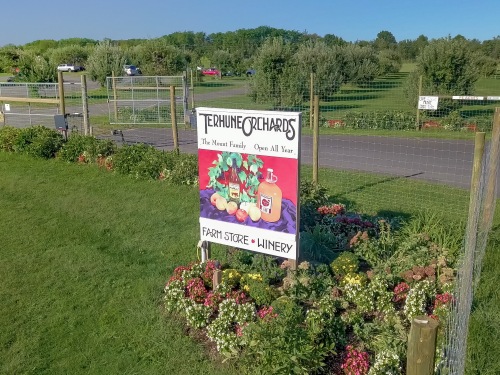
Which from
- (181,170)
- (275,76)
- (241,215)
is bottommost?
(181,170)

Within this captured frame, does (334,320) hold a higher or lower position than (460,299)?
lower

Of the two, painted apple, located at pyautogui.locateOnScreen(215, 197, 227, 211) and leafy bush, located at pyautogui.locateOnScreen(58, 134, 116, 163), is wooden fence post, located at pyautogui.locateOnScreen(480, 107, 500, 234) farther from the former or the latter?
leafy bush, located at pyautogui.locateOnScreen(58, 134, 116, 163)

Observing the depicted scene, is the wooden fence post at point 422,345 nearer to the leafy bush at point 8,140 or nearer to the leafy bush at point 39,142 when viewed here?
the leafy bush at point 39,142

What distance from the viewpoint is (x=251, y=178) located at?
205 inches

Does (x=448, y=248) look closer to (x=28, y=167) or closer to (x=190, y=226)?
(x=190, y=226)

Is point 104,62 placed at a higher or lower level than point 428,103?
higher

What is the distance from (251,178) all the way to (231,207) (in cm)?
42

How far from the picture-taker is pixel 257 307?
16.3ft

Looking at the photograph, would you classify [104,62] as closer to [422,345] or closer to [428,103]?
[428,103]

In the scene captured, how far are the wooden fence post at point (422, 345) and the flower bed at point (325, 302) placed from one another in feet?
4.75

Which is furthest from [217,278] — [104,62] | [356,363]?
[104,62]

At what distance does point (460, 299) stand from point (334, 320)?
1061mm

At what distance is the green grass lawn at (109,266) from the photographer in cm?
446

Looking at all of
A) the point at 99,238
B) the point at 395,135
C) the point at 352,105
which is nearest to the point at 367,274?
the point at 99,238
